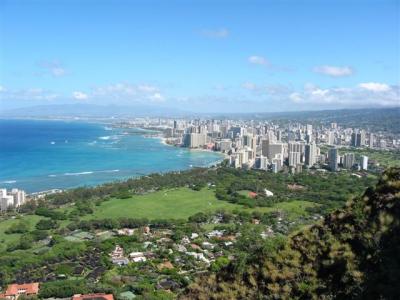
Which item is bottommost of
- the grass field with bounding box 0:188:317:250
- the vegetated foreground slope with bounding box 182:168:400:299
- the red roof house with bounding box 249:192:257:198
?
the red roof house with bounding box 249:192:257:198

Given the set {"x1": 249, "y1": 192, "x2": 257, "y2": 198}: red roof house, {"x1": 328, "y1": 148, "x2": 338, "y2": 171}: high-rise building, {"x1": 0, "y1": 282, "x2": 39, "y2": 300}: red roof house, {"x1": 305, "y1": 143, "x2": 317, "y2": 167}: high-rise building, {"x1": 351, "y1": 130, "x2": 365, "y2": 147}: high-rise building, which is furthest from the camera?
{"x1": 351, "y1": 130, "x2": 365, "y2": 147}: high-rise building

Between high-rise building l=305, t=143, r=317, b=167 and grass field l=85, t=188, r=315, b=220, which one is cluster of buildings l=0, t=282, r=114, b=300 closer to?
grass field l=85, t=188, r=315, b=220

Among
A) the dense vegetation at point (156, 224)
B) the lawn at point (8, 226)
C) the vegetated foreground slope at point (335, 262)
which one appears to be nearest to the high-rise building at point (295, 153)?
the dense vegetation at point (156, 224)

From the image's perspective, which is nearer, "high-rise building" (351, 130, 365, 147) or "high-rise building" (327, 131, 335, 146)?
"high-rise building" (351, 130, 365, 147)

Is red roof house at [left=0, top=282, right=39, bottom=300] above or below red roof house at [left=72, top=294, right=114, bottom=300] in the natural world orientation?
below

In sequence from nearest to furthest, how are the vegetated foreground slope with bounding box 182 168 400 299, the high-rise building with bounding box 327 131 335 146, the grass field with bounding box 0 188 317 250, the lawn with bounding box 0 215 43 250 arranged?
the vegetated foreground slope with bounding box 182 168 400 299 < the lawn with bounding box 0 215 43 250 < the grass field with bounding box 0 188 317 250 < the high-rise building with bounding box 327 131 335 146

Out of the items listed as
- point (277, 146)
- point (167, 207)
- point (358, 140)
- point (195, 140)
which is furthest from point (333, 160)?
point (195, 140)

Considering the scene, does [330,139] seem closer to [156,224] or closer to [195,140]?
[195,140]

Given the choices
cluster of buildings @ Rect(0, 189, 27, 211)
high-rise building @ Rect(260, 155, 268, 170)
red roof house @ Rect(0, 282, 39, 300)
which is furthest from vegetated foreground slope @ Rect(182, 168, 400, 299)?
high-rise building @ Rect(260, 155, 268, 170)
